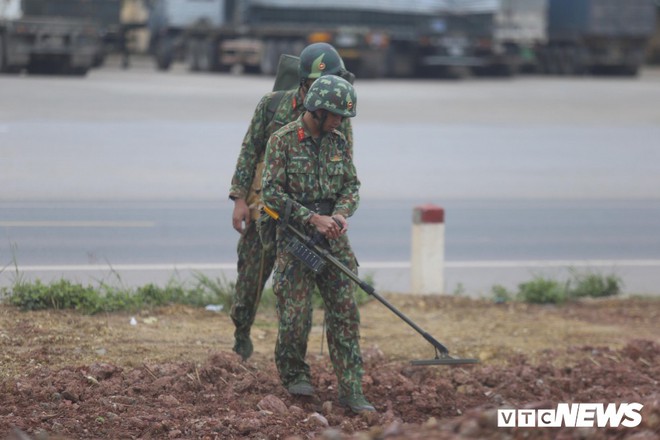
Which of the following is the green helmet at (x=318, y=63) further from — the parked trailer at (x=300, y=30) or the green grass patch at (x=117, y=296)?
the parked trailer at (x=300, y=30)

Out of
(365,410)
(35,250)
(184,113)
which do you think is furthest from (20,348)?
(184,113)

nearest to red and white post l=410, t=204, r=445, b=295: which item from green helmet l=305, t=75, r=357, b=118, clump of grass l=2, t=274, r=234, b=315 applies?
clump of grass l=2, t=274, r=234, b=315

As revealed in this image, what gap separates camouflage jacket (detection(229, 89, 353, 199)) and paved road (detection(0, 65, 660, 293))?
2.50 m

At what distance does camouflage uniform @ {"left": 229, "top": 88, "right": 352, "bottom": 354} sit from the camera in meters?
6.63

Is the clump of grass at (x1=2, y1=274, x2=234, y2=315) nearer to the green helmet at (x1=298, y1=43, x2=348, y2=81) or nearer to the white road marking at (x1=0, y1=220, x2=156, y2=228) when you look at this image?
the green helmet at (x1=298, y1=43, x2=348, y2=81)

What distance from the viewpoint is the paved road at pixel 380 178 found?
1152 cm

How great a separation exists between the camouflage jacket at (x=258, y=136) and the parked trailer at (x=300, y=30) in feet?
88.8

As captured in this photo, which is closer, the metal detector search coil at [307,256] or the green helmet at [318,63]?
the metal detector search coil at [307,256]

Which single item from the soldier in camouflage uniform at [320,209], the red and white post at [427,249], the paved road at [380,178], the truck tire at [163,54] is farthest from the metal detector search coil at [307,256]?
the truck tire at [163,54]

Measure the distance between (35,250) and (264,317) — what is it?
10.1 feet

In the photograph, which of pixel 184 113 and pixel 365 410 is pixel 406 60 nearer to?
pixel 184 113

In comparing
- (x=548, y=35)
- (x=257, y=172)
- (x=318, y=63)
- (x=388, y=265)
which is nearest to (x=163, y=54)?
(x=548, y=35)

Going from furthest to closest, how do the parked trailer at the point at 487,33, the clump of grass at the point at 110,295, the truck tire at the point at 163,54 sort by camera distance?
the truck tire at the point at 163,54, the parked trailer at the point at 487,33, the clump of grass at the point at 110,295
